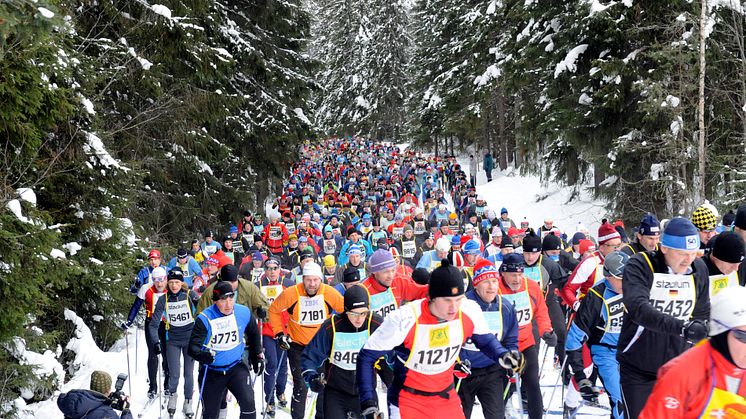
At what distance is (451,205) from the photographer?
32719 millimetres

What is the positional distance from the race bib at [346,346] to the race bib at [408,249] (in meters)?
8.37

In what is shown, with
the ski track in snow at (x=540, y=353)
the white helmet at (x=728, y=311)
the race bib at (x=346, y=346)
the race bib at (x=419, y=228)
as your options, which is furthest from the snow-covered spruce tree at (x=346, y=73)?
the white helmet at (x=728, y=311)

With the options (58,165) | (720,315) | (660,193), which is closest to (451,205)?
(660,193)

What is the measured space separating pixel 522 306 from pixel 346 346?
2260 mm

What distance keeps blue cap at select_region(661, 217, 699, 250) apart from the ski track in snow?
13.2ft

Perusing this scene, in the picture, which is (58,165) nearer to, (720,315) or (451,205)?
(720,315)

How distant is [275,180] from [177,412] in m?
18.3

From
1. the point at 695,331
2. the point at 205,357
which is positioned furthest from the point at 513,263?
the point at 205,357

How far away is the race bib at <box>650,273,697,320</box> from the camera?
4.78 m

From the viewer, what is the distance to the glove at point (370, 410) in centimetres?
459

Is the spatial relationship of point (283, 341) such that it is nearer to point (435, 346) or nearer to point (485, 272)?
point (485, 272)

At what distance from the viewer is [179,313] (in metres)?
9.21

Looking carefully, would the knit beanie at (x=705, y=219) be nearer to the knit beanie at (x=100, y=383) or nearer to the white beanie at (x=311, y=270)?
the white beanie at (x=311, y=270)

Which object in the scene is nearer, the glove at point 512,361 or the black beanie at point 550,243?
the glove at point 512,361
